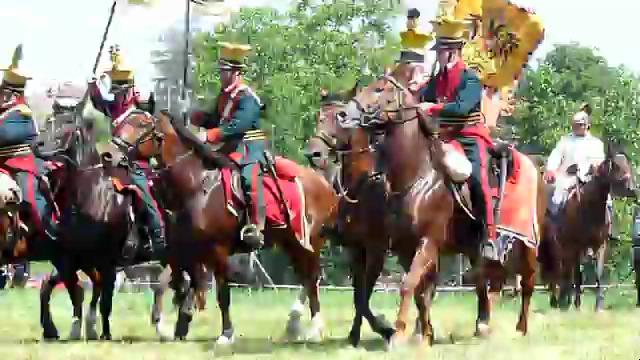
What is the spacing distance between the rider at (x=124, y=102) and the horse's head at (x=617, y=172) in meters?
7.75

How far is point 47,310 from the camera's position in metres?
17.6

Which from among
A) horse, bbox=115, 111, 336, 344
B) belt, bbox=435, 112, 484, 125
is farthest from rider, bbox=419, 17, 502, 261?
horse, bbox=115, 111, 336, 344

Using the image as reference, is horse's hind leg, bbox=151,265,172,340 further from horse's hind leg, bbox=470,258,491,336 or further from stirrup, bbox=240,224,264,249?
horse's hind leg, bbox=470,258,491,336

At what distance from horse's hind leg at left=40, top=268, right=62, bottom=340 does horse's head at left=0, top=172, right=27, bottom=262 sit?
0.85 meters

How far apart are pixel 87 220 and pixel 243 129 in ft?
8.09

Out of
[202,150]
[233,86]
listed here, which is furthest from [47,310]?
[233,86]

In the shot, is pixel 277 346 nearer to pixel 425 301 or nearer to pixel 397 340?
pixel 425 301

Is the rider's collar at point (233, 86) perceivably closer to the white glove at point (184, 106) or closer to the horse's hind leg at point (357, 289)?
the white glove at point (184, 106)

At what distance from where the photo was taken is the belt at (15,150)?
17.0 meters

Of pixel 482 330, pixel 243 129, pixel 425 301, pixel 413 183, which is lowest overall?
pixel 482 330

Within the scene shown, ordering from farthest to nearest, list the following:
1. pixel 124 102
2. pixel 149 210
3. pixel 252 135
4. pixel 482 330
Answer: pixel 149 210 → pixel 124 102 → pixel 482 330 → pixel 252 135

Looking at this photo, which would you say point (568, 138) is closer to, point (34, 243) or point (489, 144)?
point (489, 144)

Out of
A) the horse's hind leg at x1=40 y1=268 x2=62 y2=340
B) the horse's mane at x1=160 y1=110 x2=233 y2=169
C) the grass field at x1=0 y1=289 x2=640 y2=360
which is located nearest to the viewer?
the grass field at x1=0 y1=289 x2=640 y2=360

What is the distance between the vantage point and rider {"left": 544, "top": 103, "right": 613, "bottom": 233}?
77.2 ft
